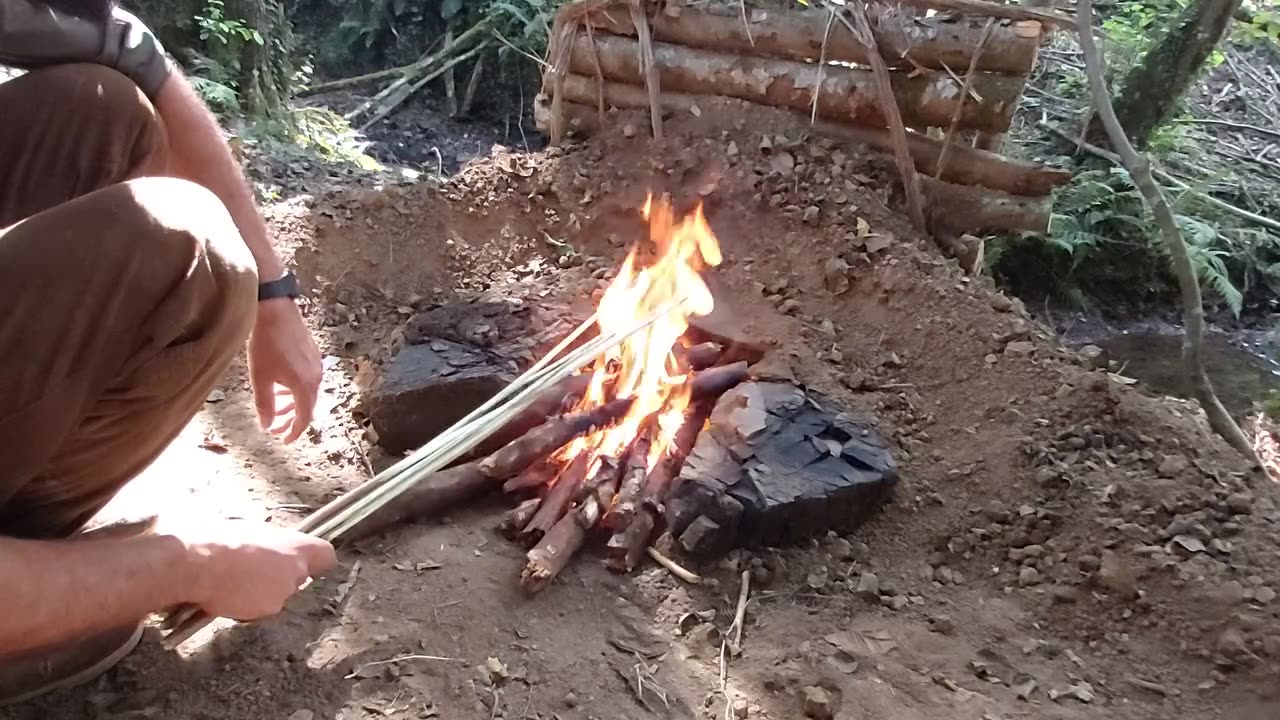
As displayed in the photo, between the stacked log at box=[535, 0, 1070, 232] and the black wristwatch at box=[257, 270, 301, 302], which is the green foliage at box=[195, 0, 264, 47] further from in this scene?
the black wristwatch at box=[257, 270, 301, 302]

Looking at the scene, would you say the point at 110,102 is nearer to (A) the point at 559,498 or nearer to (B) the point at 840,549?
(A) the point at 559,498

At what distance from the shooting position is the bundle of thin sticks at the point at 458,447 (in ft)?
6.11

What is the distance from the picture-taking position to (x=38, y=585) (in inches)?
47.9

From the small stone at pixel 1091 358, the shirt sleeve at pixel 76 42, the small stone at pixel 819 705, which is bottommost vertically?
the small stone at pixel 819 705

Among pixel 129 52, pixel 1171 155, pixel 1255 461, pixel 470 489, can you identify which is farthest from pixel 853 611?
pixel 1171 155

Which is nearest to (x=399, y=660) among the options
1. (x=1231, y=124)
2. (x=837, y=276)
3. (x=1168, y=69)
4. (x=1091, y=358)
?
(x=837, y=276)

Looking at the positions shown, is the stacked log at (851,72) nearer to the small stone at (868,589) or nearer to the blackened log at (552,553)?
the small stone at (868,589)

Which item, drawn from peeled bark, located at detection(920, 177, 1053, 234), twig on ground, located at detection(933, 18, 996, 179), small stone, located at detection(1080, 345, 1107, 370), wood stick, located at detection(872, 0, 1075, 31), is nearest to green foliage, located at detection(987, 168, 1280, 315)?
peeled bark, located at detection(920, 177, 1053, 234)

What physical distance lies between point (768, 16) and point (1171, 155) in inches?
152

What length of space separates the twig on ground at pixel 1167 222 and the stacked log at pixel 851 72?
180 mm

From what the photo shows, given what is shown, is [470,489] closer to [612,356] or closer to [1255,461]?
[612,356]

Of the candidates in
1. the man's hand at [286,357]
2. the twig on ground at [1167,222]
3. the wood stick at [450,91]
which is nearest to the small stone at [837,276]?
the twig on ground at [1167,222]

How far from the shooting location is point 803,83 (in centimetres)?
331

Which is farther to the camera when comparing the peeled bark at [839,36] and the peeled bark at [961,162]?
the peeled bark at [961,162]
